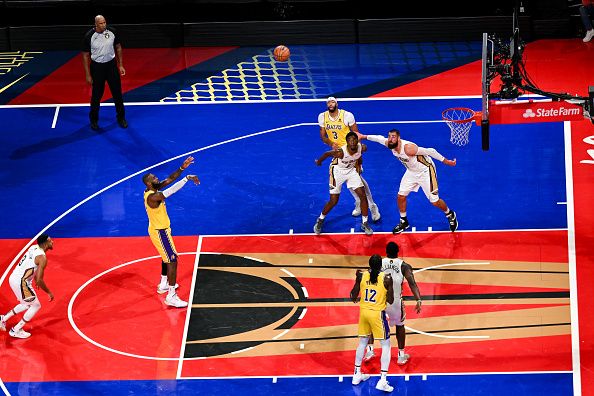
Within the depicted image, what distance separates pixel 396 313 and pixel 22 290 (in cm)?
542

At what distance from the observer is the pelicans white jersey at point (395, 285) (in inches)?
621

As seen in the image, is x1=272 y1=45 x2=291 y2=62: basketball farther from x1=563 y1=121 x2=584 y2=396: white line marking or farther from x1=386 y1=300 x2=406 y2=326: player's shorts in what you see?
x1=386 y1=300 x2=406 y2=326: player's shorts

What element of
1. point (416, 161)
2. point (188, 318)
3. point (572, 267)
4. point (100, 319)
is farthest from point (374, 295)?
point (100, 319)

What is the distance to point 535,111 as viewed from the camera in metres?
16.6

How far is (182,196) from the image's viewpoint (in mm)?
21422

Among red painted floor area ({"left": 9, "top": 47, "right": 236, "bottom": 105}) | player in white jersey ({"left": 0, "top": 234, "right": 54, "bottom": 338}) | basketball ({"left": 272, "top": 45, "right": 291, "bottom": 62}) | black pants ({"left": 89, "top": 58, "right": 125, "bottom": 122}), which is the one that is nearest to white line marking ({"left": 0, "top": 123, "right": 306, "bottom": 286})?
player in white jersey ({"left": 0, "top": 234, "right": 54, "bottom": 338})

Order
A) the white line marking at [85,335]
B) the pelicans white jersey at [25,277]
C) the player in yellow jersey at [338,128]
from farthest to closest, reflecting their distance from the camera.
A: the player in yellow jersey at [338,128]
the pelicans white jersey at [25,277]
the white line marking at [85,335]

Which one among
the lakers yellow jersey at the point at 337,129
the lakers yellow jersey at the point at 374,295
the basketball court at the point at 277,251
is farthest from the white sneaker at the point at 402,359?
the lakers yellow jersey at the point at 337,129

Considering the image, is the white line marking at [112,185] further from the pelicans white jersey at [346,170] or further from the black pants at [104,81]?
the pelicans white jersey at [346,170]

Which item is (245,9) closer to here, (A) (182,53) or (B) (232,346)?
(A) (182,53)

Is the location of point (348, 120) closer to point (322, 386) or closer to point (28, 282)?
point (322, 386)

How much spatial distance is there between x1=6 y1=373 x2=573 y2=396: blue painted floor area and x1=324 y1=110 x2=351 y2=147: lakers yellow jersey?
5104 millimetres

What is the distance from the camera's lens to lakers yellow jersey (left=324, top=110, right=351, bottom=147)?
19812mm

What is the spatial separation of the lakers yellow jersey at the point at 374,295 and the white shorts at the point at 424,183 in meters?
4.26
